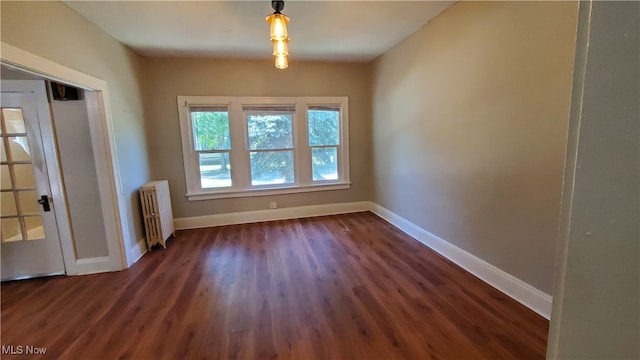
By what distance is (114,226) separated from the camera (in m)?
2.83

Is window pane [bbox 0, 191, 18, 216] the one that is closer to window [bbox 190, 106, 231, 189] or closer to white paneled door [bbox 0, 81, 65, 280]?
white paneled door [bbox 0, 81, 65, 280]

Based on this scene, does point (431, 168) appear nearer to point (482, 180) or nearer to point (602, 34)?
point (482, 180)

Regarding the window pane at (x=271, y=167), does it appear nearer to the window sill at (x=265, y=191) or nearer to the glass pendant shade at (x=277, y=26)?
the window sill at (x=265, y=191)

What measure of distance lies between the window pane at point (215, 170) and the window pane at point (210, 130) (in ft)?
0.45

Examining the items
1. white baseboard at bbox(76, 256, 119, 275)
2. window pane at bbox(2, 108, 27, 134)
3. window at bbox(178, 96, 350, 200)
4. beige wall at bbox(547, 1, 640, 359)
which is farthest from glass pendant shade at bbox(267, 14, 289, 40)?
white baseboard at bbox(76, 256, 119, 275)

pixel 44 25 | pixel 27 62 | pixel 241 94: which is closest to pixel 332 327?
pixel 27 62

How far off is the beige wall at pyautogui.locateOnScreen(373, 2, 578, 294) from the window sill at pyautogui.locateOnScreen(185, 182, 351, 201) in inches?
56.7

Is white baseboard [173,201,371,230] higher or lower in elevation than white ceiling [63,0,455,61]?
lower

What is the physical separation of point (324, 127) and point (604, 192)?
167 inches

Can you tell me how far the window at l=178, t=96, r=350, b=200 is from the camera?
405 cm

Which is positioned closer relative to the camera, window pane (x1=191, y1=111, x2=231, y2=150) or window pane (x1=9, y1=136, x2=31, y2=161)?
window pane (x1=9, y1=136, x2=31, y2=161)

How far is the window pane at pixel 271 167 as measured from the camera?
4344mm

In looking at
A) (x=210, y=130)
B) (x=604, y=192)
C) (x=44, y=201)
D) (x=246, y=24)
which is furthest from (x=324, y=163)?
(x=604, y=192)

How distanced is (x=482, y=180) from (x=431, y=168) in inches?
27.9
